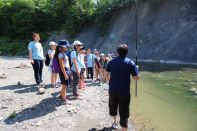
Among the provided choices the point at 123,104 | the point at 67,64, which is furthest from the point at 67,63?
the point at 123,104

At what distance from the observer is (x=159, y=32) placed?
37688mm

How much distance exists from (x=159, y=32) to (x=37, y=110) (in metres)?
28.4

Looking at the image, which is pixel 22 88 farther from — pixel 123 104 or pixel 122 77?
pixel 122 77

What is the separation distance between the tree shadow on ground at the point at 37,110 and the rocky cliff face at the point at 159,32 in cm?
2239

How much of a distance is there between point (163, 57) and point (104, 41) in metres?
11.5

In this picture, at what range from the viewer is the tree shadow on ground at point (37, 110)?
10211mm

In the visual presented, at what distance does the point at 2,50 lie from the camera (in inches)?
2130

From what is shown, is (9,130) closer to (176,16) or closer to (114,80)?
(114,80)

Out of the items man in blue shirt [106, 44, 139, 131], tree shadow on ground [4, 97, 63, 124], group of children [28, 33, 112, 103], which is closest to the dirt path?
tree shadow on ground [4, 97, 63, 124]

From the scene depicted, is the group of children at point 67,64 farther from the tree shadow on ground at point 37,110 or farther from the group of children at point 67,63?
the tree shadow on ground at point 37,110

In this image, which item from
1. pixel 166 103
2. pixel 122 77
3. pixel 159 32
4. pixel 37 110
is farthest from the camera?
pixel 159 32

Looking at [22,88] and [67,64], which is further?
[22,88]

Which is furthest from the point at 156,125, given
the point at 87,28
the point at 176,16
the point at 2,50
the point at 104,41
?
the point at 2,50

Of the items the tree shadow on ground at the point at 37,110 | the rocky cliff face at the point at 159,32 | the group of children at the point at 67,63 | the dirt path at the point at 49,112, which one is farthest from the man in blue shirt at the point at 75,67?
the rocky cliff face at the point at 159,32
